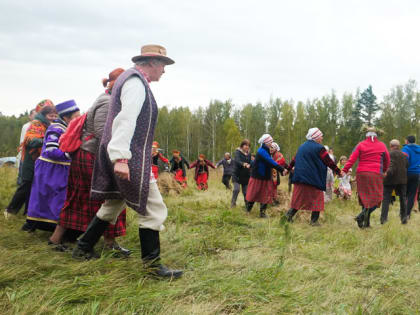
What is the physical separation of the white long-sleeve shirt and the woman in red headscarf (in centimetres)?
80

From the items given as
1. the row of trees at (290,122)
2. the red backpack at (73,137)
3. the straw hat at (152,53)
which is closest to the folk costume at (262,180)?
the red backpack at (73,137)

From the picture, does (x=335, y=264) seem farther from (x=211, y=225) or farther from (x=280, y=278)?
(x=211, y=225)

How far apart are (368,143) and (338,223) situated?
5.15ft

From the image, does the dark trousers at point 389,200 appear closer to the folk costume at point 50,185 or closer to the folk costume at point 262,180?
the folk costume at point 262,180

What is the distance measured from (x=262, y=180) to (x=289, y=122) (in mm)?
35791

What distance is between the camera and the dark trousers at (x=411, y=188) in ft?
23.7

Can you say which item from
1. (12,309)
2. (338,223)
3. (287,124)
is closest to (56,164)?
(12,309)

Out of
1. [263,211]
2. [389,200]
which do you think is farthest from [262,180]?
[389,200]

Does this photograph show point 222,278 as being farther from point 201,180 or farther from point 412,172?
point 201,180

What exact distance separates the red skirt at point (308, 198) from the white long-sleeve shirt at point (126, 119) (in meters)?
4.11

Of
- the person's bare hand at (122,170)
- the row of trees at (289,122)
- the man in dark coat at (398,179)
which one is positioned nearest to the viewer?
the person's bare hand at (122,170)

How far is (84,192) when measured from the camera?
137 inches

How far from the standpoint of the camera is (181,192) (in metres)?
10.7

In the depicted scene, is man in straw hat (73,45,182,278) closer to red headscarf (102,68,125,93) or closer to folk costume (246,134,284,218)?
red headscarf (102,68,125,93)
